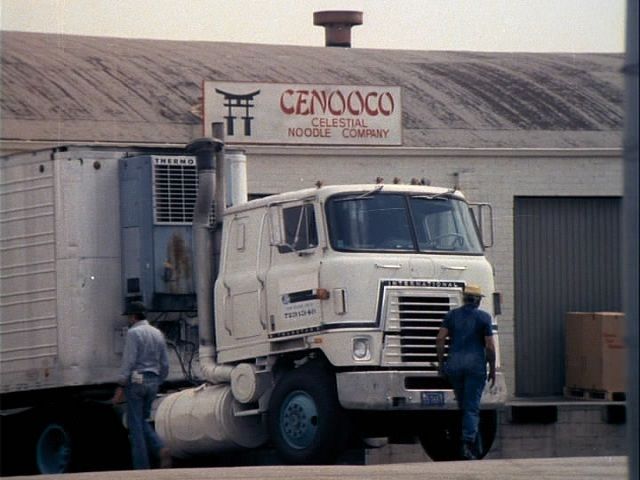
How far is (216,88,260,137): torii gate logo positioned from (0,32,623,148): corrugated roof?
1.66m

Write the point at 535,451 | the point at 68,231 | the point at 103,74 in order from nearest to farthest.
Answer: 1. the point at 68,231
2. the point at 535,451
3. the point at 103,74

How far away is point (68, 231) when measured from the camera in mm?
16453

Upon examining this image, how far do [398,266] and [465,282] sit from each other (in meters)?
0.79

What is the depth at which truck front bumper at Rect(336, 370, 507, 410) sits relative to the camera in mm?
14281

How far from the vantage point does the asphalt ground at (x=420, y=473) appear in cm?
1199

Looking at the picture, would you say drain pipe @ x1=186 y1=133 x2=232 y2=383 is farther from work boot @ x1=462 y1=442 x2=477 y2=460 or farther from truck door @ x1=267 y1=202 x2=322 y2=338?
work boot @ x1=462 y1=442 x2=477 y2=460

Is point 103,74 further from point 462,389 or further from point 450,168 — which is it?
point 462,389

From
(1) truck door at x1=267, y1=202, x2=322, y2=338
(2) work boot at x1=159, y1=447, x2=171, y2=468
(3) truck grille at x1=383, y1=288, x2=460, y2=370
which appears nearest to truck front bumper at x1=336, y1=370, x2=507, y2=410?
(3) truck grille at x1=383, y1=288, x2=460, y2=370

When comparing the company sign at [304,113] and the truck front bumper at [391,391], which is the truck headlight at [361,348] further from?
the company sign at [304,113]

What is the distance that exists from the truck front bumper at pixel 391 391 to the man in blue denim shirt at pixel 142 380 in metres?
1.99

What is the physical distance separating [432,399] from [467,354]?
2.00ft

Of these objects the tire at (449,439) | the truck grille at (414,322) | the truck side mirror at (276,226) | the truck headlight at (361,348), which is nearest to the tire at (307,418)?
the truck headlight at (361,348)

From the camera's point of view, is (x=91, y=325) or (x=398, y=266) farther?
(x=91, y=325)

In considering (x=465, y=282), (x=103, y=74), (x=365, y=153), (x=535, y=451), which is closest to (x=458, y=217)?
(x=465, y=282)
